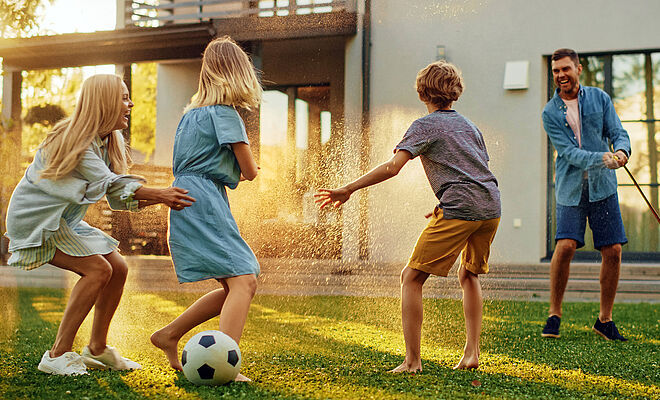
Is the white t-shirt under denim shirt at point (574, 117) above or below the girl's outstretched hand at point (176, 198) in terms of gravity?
above

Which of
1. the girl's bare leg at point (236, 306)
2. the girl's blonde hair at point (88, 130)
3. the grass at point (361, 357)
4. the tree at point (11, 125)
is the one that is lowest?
the grass at point (361, 357)

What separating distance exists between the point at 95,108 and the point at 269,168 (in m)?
7.58

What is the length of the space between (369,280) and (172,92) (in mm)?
5592

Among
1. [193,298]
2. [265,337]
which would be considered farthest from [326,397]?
[193,298]

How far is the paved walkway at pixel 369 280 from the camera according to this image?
7.23 metres

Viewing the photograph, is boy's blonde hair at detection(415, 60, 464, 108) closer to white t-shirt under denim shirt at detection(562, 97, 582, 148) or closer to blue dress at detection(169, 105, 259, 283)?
blue dress at detection(169, 105, 259, 283)

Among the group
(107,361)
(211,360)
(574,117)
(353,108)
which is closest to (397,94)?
(353,108)

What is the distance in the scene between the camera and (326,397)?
8.30ft

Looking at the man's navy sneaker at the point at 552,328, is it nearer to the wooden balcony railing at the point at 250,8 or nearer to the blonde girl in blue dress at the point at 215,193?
Answer: the blonde girl in blue dress at the point at 215,193

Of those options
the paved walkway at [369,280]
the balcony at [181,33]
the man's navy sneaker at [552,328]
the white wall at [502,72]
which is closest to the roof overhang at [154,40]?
the balcony at [181,33]

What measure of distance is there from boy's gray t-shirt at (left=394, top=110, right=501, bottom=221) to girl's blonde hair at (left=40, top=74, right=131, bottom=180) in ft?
3.80

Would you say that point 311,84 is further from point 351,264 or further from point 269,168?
point 351,264

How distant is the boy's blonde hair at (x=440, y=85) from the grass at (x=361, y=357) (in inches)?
43.4

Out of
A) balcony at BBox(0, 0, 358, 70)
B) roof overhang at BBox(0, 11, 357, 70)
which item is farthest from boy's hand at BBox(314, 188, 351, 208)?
roof overhang at BBox(0, 11, 357, 70)
